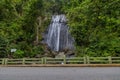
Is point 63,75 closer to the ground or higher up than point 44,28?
closer to the ground

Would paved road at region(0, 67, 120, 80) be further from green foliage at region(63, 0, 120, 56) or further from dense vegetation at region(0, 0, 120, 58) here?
green foliage at region(63, 0, 120, 56)

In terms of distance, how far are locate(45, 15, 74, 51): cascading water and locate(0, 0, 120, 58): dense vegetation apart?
1146 mm

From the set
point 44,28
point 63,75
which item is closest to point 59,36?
point 44,28

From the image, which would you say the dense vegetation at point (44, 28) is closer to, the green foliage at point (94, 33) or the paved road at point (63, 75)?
the green foliage at point (94, 33)

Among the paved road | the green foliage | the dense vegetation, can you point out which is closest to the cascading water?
the dense vegetation

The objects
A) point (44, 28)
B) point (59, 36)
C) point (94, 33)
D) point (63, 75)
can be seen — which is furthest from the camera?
point (44, 28)

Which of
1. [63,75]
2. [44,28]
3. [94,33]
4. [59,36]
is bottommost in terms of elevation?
[63,75]

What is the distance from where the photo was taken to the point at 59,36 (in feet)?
116

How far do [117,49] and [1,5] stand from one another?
1735 centimetres

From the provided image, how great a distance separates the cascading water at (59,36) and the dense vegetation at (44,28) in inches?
45.1

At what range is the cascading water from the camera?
114 feet

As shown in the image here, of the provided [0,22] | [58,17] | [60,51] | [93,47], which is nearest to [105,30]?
[93,47]

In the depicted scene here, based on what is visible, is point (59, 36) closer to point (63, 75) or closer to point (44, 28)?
point (44, 28)

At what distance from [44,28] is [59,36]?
11.4 ft
